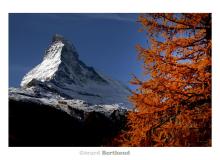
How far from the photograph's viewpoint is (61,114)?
7344 millimetres

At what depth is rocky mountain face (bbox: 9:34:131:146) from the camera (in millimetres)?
5984

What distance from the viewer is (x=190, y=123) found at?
5.51 meters

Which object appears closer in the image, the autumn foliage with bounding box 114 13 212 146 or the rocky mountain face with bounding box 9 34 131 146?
the autumn foliage with bounding box 114 13 212 146

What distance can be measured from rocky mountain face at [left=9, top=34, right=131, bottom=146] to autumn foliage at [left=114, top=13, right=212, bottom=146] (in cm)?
43

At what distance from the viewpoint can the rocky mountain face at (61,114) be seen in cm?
598

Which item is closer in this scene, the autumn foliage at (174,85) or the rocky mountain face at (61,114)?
the autumn foliage at (174,85)

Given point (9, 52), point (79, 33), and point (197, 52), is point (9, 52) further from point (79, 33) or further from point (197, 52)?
point (197, 52)

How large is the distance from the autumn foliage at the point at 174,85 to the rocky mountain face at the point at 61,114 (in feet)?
1.42

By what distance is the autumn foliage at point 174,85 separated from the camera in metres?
5.50

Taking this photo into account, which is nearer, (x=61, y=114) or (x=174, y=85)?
(x=174, y=85)

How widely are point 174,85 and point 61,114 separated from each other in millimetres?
2348

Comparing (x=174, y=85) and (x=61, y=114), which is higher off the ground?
(x=174, y=85)
